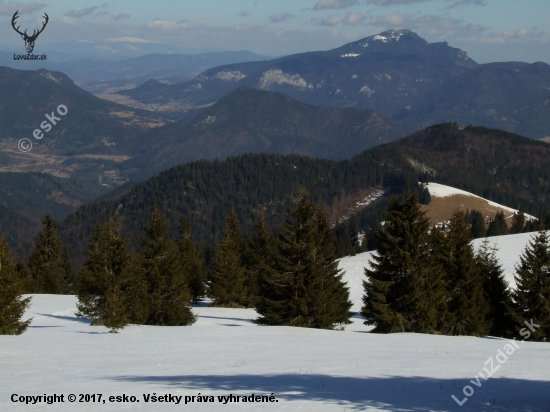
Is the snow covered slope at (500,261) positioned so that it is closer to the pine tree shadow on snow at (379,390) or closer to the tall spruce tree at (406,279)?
the tall spruce tree at (406,279)

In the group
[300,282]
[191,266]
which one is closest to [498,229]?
[191,266]

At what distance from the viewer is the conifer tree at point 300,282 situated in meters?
36.9

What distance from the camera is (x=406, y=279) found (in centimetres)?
3628

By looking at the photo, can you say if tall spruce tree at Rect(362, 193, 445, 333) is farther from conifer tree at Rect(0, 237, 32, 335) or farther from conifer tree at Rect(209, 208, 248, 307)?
conifer tree at Rect(209, 208, 248, 307)

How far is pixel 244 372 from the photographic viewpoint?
2047 cm

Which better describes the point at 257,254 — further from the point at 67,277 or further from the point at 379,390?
the point at 379,390

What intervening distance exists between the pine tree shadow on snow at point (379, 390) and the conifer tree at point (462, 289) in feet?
66.3

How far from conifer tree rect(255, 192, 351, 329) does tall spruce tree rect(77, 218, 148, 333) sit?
6940 mm

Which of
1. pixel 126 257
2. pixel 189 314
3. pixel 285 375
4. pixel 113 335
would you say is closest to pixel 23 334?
pixel 113 335

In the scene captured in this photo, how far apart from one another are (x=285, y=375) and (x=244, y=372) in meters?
1.37

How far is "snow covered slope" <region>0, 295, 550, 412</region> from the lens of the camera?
1583 centimetres

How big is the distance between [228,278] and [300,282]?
19631 millimetres

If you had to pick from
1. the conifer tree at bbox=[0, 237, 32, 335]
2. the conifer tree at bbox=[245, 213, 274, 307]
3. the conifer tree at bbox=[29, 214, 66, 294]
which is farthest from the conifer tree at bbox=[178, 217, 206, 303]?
the conifer tree at bbox=[0, 237, 32, 335]

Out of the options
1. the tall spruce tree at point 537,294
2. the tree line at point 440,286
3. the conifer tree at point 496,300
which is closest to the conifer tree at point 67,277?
the tree line at point 440,286
